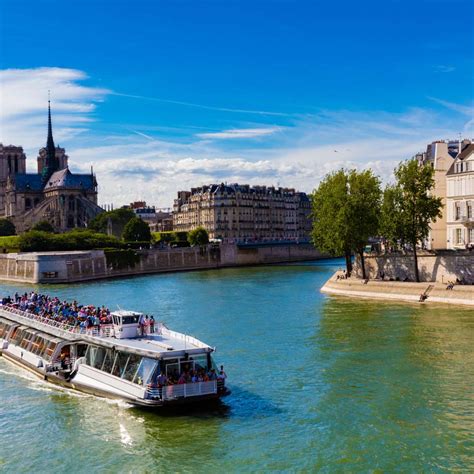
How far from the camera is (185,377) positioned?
22703 millimetres

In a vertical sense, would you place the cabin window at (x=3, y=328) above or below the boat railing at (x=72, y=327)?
below

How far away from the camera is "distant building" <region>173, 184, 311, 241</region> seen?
470 ft

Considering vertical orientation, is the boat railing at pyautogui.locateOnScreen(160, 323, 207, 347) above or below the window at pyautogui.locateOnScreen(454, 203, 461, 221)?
below

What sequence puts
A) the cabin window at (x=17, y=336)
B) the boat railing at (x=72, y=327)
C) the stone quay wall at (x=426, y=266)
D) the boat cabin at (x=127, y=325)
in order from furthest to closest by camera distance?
the stone quay wall at (x=426, y=266), the cabin window at (x=17, y=336), the boat railing at (x=72, y=327), the boat cabin at (x=127, y=325)

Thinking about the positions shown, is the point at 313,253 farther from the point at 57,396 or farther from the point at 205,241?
the point at 57,396

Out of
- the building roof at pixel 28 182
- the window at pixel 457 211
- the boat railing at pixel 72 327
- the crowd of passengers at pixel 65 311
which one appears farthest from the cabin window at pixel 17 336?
the building roof at pixel 28 182

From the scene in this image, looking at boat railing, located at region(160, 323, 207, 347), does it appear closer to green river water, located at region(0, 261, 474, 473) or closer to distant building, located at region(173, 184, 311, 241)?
green river water, located at region(0, 261, 474, 473)

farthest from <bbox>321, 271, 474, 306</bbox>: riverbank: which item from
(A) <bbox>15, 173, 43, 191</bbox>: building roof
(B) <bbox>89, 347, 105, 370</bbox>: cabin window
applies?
(A) <bbox>15, 173, 43, 191</bbox>: building roof

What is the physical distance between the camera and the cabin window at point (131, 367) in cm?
2350

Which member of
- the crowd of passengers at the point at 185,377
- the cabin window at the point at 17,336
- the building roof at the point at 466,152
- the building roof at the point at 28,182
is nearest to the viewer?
the crowd of passengers at the point at 185,377

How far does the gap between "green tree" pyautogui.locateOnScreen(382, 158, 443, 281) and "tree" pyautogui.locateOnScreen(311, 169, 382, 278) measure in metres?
3.48

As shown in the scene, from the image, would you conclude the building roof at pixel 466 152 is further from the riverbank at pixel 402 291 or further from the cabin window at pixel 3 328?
the cabin window at pixel 3 328

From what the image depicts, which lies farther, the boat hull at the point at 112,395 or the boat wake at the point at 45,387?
the boat wake at the point at 45,387

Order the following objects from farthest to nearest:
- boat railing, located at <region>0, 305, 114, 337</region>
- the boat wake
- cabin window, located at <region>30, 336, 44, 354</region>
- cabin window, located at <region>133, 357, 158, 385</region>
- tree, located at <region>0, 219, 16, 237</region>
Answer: tree, located at <region>0, 219, 16, 237</region>
cabin window, located at <region>30, 336, 44, 354</region>
boat railing, located at <region>0, 305, 114, 337</region>
the boat wake
cabin window, located at <region>133, 357, 158, 385</region>
